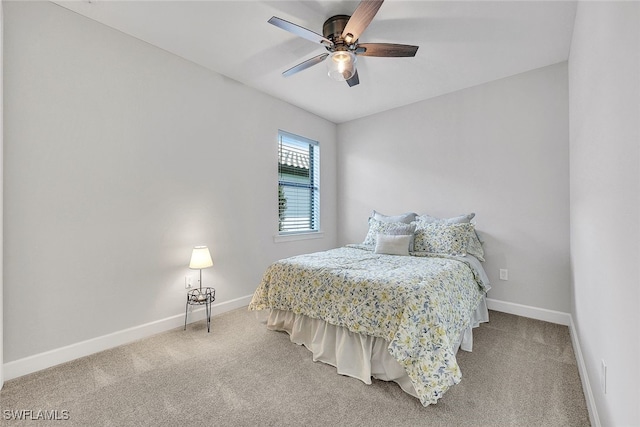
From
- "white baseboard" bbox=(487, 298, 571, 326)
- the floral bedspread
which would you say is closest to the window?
the floral bedspread

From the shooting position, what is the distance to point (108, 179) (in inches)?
91.4

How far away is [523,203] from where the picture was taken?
300cm

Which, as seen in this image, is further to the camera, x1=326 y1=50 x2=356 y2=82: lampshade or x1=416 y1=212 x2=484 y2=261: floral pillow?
x1=416 y1=212 x2=484 y2=261: floral pillow

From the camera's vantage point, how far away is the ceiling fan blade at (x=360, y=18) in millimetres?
1665

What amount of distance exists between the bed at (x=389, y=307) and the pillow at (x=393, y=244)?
0.01 metres

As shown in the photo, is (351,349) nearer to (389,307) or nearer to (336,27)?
(389,307)

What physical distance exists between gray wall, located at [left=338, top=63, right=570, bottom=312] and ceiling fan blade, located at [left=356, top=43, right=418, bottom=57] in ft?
5.58

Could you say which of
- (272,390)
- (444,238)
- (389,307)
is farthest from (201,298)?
(444,238)

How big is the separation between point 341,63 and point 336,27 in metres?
0.27

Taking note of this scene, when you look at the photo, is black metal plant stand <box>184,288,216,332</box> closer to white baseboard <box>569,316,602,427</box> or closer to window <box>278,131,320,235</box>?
window <box>278,131,320,235</box>

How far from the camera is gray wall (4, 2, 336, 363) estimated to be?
1950 millimetres

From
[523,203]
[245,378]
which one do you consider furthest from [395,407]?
[523,203]

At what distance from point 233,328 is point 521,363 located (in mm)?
2437

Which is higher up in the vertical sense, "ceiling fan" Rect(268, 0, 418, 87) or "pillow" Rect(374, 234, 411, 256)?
"ceiling fan" Rect(268, 0, 418, 87)
